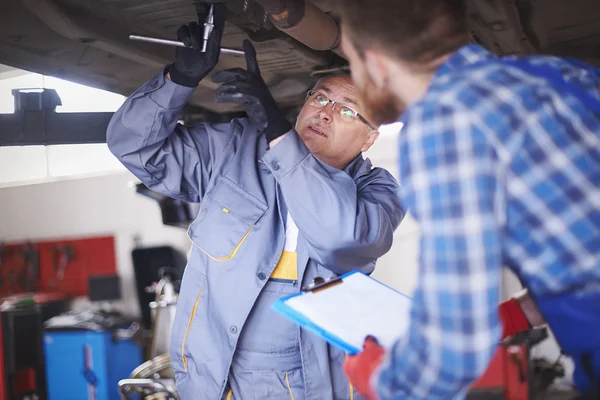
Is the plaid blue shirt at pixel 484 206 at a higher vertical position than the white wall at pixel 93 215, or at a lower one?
lower

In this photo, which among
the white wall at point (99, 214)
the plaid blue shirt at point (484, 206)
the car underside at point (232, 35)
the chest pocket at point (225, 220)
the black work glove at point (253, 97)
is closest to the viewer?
the plaid blue shirt at point (484, 206)

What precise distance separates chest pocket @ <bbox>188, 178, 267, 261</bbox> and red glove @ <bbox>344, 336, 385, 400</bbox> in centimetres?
66

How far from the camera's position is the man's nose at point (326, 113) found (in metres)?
1.78

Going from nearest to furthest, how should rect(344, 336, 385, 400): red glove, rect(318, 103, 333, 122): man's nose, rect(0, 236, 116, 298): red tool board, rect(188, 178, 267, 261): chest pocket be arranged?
1. rect(344, 336, 385, 400): red glove
2. rect(188, 178, 267, 261): chest pocket
3. rect(318, 103, 333, 122): man's nose
4. rect(0, 236, 116, 298): red tool board

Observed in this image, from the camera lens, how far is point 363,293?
1178 mm

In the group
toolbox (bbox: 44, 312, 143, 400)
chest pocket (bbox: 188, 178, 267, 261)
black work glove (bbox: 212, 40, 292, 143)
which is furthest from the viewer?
toolbox (bbox: 44, 312, 143, 400)

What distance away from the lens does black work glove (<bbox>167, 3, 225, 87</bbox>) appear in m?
1.48

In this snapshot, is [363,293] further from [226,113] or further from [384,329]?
[226,113]

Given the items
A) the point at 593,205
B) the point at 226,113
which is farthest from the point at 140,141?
the point at 226,113

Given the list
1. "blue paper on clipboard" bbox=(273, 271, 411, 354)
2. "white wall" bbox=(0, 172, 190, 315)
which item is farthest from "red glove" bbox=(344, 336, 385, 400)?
"white wall" bbox=(0, 172, 190, 315)

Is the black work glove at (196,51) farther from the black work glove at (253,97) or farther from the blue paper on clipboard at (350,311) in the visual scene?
the blue paper on clipboard at (350,311)

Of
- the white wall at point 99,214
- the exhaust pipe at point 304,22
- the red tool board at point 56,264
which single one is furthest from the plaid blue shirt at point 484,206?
the red tool board at point 56,264

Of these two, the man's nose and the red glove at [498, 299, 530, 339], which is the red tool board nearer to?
the man's nose

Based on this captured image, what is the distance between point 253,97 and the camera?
1.42m
